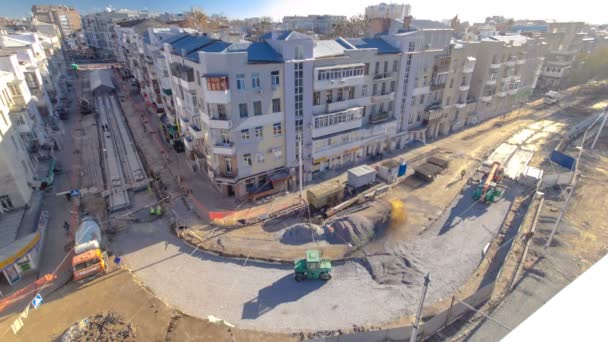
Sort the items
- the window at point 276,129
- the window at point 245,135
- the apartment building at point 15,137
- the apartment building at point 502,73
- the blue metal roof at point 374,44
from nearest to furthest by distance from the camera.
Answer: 1. the apartment building at point 15,137
2. the window at point 245,135
3. the window at point 276,129
4. the blue metal roof at point 374,44
5. the apartment building at point 502,73

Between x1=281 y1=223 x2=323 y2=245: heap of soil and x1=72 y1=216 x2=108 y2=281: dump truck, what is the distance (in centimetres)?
1652

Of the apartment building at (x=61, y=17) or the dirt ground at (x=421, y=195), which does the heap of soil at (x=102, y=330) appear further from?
the apartment building at (x=61, y=17)

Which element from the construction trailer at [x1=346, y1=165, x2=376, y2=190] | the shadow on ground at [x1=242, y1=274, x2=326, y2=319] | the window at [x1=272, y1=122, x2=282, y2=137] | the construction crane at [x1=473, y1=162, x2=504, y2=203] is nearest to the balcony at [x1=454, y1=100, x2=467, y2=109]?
the construction crane at [x1=473, y1=162, x2=504, y2=203]

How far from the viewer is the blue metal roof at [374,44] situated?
A: 43969 millimetres

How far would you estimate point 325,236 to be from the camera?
31.2 m

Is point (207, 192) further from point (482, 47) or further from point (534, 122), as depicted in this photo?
point (534, 122)

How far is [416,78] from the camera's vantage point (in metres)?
49.5

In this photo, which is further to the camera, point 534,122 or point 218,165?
point 534,122

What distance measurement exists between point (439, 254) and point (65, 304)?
107 feet

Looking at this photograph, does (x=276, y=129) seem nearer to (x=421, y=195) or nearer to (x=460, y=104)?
(x=421, y=195)

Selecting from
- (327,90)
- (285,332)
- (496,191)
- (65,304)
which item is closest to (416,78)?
(327,90)

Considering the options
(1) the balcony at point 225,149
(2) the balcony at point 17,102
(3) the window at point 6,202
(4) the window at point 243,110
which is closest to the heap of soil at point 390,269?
(1) the balcony at point 225,149

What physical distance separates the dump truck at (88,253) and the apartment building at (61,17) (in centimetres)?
19938

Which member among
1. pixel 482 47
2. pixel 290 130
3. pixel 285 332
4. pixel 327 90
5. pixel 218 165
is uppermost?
pixel 482 47
